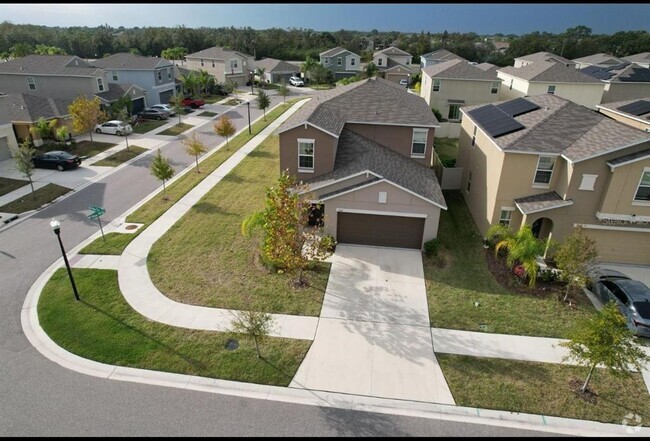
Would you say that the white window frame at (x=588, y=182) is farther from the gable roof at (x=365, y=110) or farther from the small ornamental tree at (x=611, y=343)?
→ the gable roof at (x=365, y=110)

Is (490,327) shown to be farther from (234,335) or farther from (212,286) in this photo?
(212,286)

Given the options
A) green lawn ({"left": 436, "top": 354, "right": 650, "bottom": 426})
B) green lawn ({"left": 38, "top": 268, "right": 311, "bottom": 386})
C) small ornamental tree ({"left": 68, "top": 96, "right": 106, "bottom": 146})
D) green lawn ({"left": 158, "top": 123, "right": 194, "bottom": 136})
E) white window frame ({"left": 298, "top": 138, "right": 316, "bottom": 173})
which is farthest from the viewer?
green lawn ({"left": 158, "top": 123, "right": 194, "bottom": 136})

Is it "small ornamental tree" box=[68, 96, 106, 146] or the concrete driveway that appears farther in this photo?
"small ornamental tree" box=[68, 96, 106, 146]

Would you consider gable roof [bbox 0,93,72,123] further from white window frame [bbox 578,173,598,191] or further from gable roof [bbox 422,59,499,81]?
white window frame [bbox 578,173,598,191]

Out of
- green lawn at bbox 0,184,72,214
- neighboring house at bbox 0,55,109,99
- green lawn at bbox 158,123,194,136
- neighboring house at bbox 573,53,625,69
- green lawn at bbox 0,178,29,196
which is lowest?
green lawn at bbox 0,184,72,214

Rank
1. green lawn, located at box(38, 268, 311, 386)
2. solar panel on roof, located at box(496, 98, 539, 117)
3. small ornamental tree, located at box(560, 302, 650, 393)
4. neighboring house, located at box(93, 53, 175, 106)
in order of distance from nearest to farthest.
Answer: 1. small ornamental tree, located at box(560, 302, 650, 393)
2. green lawn, located at box(38, 268, 311, 386)
3. solar panel on roof, located at box(496, 98, 539, 117)
4. neighboring house, located at box(93, 53, 175, 106)

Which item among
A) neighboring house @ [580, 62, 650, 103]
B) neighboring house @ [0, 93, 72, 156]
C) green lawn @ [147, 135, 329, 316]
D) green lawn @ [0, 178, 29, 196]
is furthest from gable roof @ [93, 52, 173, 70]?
neighboring house @ [580, 62, 650, 103]


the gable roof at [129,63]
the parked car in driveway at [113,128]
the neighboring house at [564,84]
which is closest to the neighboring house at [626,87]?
the neighboring house at [564,84]
